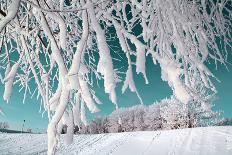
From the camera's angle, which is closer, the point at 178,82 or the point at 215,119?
the point at 178,82

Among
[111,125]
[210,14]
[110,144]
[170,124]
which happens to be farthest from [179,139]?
[111,125]

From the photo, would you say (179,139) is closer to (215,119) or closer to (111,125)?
(215,119)

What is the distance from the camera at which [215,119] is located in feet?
137

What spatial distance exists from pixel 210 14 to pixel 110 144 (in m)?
29.5

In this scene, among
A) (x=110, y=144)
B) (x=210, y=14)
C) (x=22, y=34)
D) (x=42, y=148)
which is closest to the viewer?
(x=22, y=34)

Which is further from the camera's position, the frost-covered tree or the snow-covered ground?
the snow-covered ground

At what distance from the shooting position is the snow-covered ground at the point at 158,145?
76.8ft

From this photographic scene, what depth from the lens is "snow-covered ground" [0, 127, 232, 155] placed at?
76.8 ft

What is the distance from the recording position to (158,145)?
26.4 metres

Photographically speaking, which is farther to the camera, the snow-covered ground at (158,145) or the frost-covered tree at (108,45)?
the snow-covered ground at (158,145)

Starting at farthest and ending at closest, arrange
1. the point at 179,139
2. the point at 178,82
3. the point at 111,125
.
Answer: the point at 111,125 → the point at 179,139 → the point at 178,82

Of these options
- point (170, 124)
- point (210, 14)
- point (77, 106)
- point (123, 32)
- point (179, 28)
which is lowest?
point (77, 106)

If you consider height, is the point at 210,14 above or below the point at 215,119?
below

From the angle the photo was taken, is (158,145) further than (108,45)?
Yes
